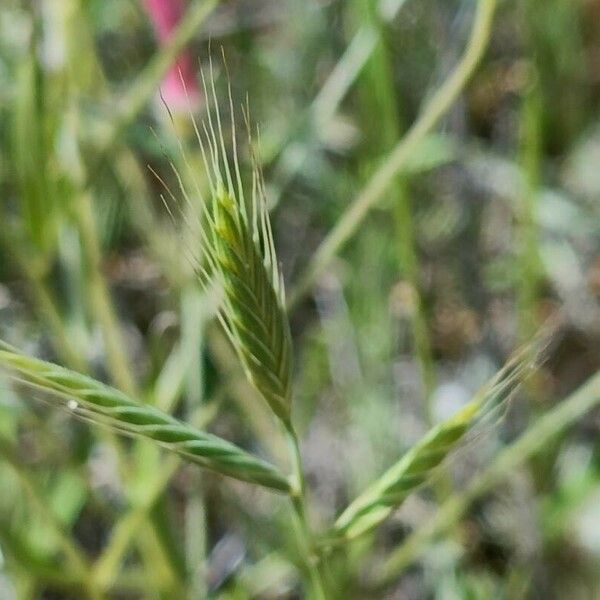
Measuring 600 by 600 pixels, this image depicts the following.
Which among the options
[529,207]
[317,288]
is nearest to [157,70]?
[529,207]

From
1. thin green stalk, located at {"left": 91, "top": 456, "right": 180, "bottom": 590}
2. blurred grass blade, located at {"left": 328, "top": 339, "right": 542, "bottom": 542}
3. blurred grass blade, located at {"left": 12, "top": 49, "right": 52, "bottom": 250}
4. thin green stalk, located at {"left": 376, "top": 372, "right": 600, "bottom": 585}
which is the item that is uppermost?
blurred grass blade, located at {"left": 12, "top": 49, "right": 52, "bottom": 250}

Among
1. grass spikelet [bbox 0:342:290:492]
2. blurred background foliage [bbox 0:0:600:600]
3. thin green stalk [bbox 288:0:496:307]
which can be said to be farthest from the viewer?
blurred background foliage [bbox 0:0:600:600]

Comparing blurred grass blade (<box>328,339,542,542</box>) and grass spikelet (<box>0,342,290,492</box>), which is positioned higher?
grass spikelet (<box>0,342,290,492</box>)

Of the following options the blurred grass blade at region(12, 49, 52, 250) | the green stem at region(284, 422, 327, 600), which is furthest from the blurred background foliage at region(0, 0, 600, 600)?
the green stem at region(284, 422, 327, 600)

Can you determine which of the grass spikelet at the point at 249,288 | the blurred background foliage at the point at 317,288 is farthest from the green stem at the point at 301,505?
the blurred background foliage at the point at 317,288

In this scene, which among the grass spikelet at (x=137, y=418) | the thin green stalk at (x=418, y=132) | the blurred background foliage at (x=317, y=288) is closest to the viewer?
the grass spikelet at (x=137, y=418)

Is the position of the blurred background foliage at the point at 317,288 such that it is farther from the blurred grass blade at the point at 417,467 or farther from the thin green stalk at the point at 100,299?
the blurred grass blade at the point at 417,467

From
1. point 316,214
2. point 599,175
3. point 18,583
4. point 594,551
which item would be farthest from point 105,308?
point 599,175

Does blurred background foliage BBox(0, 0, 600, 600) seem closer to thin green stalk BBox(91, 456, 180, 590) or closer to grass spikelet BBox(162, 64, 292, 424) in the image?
thin green stalk BBox(91, 456, 180, 590)
